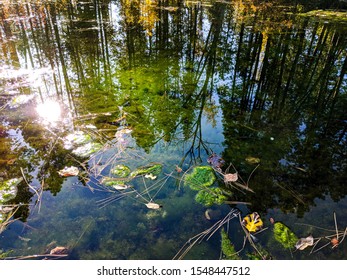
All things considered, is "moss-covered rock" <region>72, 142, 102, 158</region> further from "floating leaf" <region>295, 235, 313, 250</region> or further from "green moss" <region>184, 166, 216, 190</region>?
"floating leaf" <region>295, 235, 313, 250</region>

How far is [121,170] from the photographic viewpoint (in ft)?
8.30

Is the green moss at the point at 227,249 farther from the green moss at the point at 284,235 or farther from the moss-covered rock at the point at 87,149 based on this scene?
the moss-covered rock at the point at 87,149

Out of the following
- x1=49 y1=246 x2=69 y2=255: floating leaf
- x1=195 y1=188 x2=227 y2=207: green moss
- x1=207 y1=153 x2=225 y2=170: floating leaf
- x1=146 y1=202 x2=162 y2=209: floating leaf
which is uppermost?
x1=207 y1=153 x2=225 y2=170: floating leaf

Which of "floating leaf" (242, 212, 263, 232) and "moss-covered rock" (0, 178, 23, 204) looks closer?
"floating leaf" (242, 212, 263, 232)

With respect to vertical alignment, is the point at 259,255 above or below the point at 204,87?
below

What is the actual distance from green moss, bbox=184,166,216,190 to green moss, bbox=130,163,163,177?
32 cm

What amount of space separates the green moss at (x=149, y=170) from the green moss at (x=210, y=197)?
51 cm

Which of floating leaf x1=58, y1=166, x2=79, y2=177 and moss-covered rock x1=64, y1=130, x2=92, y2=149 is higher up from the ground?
moss-covered rock x1=64, y1=130, x2=92, y2=149

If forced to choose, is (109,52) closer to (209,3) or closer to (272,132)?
(272,132)

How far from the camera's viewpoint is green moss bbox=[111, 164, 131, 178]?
2.48m

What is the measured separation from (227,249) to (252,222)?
335 mm

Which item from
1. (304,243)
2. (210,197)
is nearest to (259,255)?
(304,243)

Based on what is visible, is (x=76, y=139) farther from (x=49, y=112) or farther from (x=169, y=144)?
(x=169, y=144)

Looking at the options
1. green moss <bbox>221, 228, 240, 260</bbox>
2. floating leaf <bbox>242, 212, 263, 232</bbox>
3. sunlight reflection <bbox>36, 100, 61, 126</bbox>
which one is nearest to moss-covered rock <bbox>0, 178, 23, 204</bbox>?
sunlight reflection <bbox>36, 100, 61, 126</bbox>
